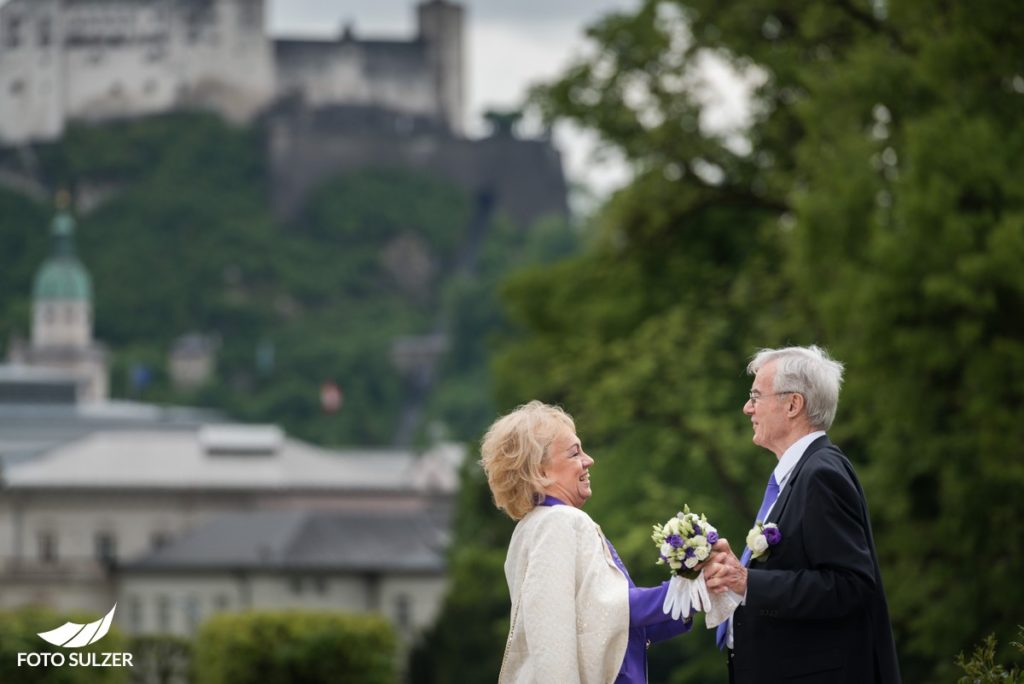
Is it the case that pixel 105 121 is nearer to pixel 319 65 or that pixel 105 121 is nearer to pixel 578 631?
pixel 319 65

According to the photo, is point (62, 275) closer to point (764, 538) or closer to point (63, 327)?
point (63, 327)

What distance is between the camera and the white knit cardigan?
718 centimetres

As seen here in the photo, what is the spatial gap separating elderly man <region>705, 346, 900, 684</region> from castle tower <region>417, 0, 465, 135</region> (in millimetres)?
149495

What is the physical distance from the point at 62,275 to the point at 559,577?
131721 millimetres

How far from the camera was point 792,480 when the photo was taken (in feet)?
24.1

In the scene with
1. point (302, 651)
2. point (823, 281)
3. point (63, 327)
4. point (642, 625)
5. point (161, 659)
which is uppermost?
point (63, 327)

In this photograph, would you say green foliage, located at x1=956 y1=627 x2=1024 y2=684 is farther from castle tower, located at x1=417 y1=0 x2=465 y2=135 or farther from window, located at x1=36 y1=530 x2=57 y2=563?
castle tower, located at x1=417 y1=0 x2=465 y2=135

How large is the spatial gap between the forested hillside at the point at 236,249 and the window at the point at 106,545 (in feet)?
198

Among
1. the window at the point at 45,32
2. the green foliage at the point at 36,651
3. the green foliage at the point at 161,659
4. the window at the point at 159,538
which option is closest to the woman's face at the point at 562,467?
the green foliage at the point at 36,651

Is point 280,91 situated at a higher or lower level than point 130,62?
lower

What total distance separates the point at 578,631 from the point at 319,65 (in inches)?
5970

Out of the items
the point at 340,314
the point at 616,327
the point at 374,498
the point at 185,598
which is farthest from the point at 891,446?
the point at 340,314

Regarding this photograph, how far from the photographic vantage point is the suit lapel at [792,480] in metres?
7.33

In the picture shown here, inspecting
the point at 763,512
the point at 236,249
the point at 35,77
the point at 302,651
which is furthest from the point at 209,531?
the point at 35,77
